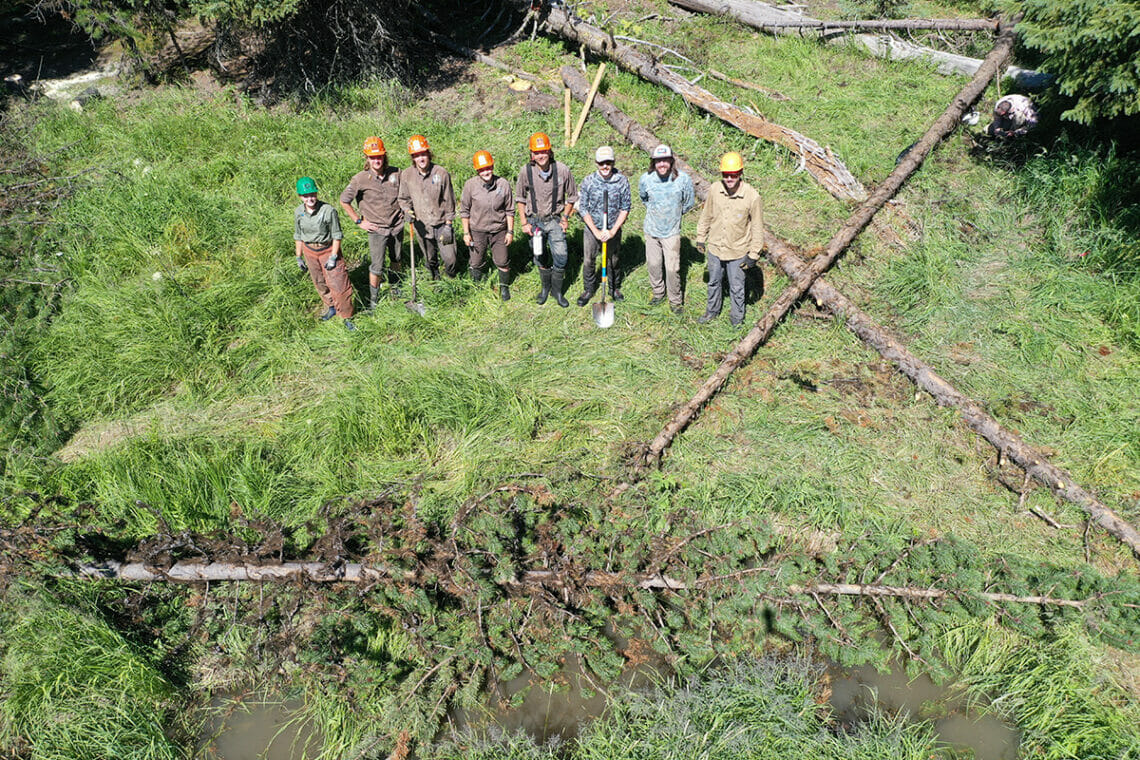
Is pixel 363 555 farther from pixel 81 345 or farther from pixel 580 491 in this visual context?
pixel 81 345

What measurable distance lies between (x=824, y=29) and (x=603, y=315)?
7.79m

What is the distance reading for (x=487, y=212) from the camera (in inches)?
279

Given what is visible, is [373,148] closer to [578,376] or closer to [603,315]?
[603,315]

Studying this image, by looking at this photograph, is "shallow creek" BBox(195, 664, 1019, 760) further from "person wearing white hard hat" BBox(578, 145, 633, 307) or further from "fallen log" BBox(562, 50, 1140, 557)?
"person wearing white hard hat" BBox(578, 145, 633, 307)

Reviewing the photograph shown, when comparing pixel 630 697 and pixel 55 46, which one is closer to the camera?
pixel 630 697

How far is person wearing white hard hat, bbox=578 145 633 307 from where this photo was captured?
22.1 ft

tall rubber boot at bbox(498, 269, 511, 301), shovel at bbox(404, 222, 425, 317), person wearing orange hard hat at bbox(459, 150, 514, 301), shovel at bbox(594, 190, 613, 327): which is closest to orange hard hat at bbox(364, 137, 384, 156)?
shovel at bbox(404, 222, 425, 317)

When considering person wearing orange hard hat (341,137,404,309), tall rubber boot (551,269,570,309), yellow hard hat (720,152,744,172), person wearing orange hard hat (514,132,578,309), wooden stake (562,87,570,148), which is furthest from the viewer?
wooden stake (562,87,570,148)

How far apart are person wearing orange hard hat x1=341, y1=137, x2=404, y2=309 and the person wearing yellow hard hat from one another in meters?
2.98

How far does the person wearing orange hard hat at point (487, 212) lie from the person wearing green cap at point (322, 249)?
48.6 inches

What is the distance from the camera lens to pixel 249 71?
39.6 feet

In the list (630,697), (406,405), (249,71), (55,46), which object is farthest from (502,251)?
A: (55,46)

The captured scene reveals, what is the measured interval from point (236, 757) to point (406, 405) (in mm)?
2712

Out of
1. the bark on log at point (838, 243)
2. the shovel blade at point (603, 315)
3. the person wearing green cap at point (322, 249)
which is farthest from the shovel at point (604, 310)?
the person wearing green cap at point (322, 249)
